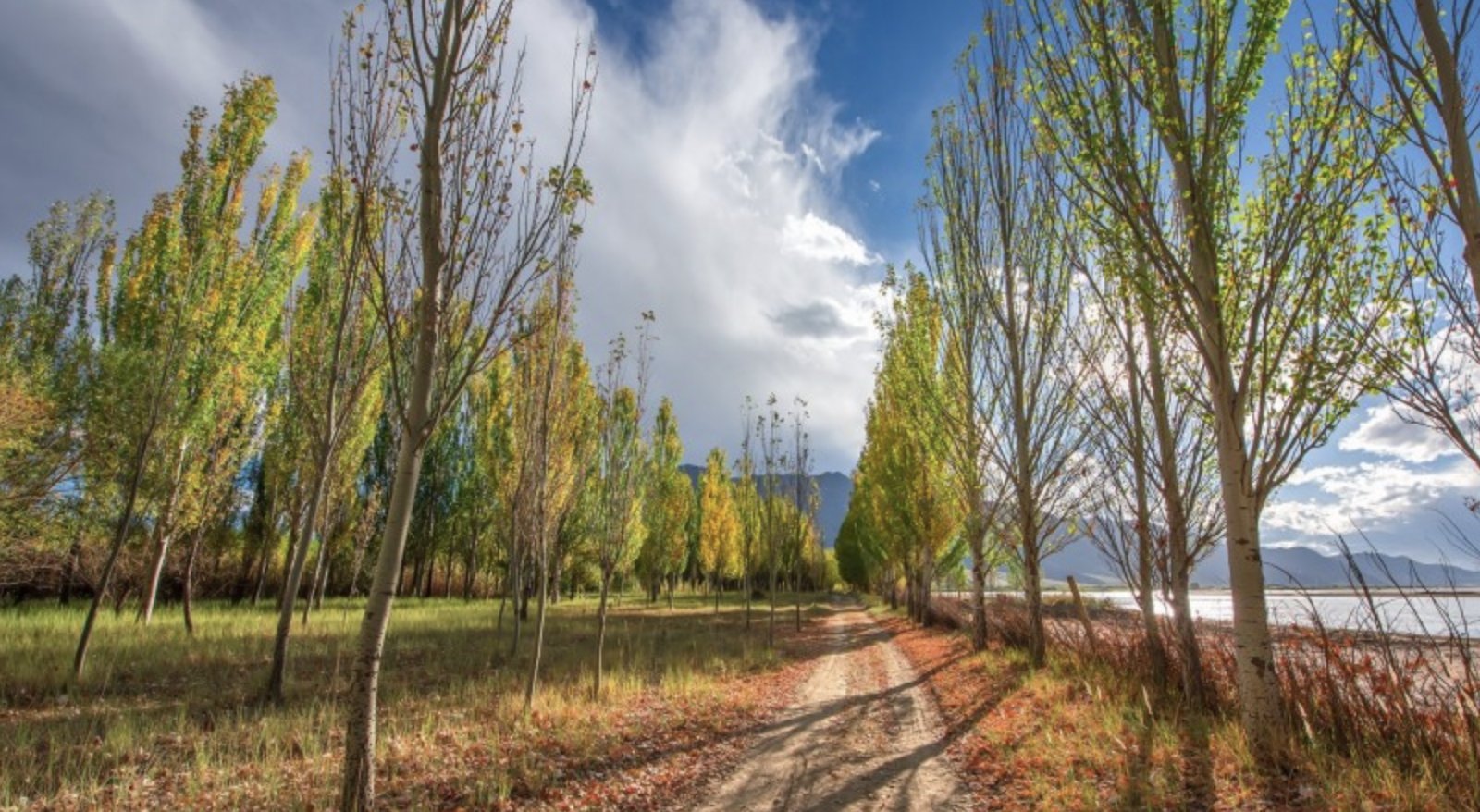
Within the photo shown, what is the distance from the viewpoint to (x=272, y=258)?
13.9 m

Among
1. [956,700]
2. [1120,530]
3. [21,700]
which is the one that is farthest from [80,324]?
[1120,530]

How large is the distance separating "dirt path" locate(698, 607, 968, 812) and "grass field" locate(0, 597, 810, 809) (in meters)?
0.92

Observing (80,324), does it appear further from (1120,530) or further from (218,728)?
(1120,530)

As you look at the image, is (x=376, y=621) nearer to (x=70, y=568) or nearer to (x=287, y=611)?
(x=287, y=611)

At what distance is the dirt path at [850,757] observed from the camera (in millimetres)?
5195

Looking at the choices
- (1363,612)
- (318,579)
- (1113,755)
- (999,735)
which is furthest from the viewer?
(318,579)

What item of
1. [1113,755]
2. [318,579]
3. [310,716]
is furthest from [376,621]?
[318,579]

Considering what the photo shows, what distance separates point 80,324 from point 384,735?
892 inches

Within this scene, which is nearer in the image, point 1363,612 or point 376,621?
point 376,621

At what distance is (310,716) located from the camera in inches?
251

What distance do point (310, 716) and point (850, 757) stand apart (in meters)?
5.65

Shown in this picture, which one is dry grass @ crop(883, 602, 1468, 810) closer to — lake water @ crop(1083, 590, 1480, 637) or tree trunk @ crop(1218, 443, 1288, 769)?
tree trunk @ crop(1218, 443, 1288, 769)

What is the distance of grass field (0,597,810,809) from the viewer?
4.76 m

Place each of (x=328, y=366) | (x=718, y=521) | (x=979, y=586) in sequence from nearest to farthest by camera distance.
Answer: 1. (x=328, y=366)
2. (x=979, y=586)
3. (x=718, y=521)
